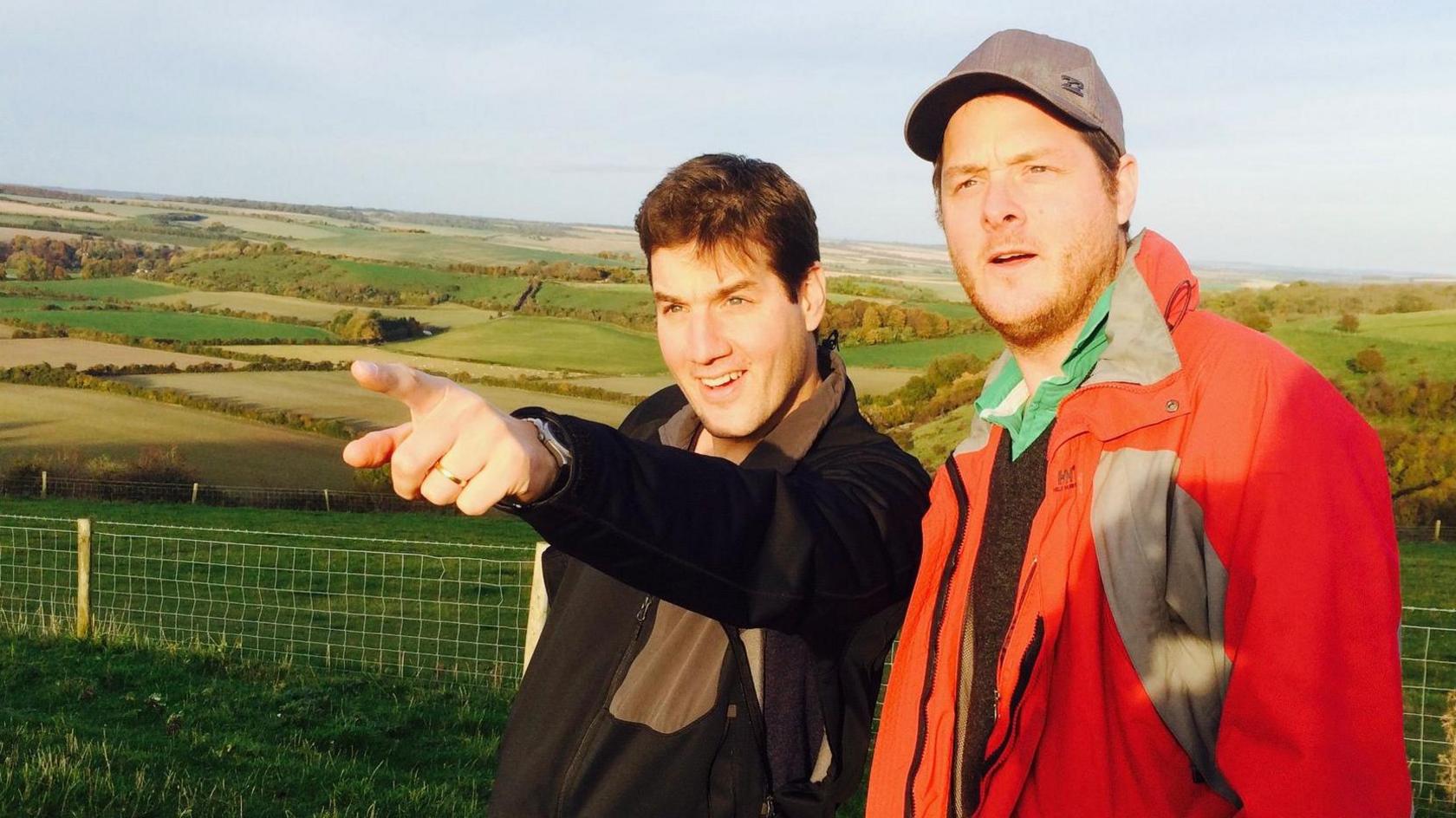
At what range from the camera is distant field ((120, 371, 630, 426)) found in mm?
29622

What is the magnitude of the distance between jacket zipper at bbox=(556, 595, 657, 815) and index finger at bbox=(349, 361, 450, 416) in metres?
0.88

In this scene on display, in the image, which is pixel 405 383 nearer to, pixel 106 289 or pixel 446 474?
pixel 446 474

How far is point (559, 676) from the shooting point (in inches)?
83.2

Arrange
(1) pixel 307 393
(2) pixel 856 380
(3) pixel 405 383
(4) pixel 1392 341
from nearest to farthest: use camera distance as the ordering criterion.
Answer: (3) pixel 405 383 → (2) pixel 856 380 → (1) pixel 307 393 → (4) pixel 1392 341

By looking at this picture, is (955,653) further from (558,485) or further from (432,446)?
(432,446)

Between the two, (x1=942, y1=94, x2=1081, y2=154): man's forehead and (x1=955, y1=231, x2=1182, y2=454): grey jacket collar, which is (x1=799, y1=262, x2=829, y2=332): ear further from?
(x1=955, y1=231, x2=1182, y2=454): grey jacket collar

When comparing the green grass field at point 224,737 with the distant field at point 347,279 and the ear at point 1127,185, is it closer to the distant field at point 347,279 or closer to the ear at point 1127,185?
the ear at point 1127,185

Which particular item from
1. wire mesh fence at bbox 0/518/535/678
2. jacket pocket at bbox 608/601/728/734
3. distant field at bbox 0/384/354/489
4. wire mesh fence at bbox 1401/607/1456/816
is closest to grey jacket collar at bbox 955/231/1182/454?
jacket pocket at bbox 608/601/728/734

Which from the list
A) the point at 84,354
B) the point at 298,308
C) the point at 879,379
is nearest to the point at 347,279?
the point at 298,308

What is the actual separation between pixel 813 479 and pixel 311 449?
29.0 meters

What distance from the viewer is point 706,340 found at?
213cm

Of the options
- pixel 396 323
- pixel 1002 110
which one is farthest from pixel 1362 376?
pixel 1002 110

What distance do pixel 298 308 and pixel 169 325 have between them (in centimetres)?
451

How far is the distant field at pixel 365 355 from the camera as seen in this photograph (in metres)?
31.0
